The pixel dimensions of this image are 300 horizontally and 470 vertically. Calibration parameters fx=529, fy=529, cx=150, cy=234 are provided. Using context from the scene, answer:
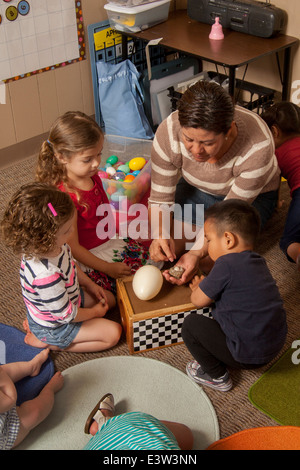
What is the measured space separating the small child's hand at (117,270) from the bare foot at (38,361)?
0.34 m

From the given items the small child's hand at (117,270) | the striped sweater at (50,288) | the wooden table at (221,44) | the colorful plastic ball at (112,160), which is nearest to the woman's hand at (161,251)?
the small child's hand at (117,270)

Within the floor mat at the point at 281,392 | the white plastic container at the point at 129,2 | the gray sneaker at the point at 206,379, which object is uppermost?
the white plastic container at the point at 129,2

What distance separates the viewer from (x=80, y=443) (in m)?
1.41

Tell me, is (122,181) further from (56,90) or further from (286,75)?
(286,75)

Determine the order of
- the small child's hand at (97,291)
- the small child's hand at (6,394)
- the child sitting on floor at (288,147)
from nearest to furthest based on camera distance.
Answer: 1. the small child's hand at (6,394)
2. the small child's hand at (97,291)
3. the child sitting on floor at (288,147)

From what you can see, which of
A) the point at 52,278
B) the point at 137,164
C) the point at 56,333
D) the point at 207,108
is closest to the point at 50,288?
the point at 52,278

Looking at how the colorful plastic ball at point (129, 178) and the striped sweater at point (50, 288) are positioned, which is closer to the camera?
the striped sweater at point (50, 288)

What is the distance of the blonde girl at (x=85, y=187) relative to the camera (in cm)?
164

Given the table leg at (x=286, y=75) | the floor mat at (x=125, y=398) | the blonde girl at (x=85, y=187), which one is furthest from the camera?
the table leg at (x=286, y=75)

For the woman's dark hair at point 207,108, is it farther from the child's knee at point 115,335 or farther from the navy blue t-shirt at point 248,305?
the child's knee at point 115,335

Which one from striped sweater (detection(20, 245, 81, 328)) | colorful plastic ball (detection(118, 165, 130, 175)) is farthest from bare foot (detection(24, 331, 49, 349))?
colorful plastic ball (detection(118, 165, 130, 175))

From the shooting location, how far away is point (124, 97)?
2711 mm

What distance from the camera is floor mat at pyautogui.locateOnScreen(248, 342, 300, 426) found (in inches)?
58.4

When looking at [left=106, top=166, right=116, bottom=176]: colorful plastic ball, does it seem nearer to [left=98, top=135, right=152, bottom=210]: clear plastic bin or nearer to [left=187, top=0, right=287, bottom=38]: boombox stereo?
[left=98, top=135, right=152, bottom=210]: clear plastic bin
